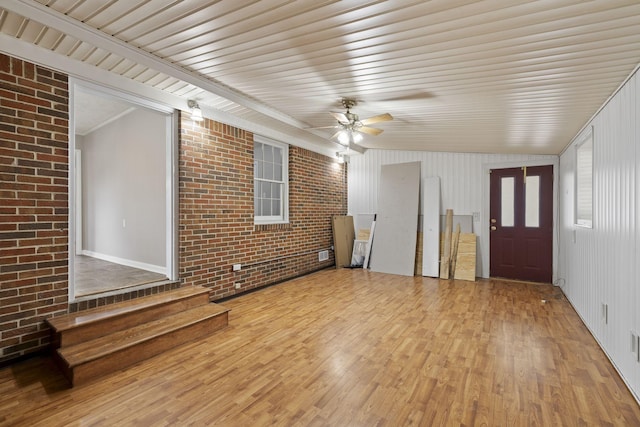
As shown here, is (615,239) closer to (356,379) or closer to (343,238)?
(356,379)

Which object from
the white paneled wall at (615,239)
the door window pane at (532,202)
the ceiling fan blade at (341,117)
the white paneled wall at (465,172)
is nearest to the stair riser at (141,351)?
the ceiling fan blade at (341,117)

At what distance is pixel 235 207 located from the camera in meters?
4.62

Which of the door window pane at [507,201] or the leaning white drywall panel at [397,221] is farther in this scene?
the leaning white drywall panel at [397,221]

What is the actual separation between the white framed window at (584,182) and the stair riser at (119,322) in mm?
4515

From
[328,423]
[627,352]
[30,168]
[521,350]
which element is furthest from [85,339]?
[627,352]

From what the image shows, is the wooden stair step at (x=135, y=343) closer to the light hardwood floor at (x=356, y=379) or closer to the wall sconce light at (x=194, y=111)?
the light hardwood floor at (x=356, y=379)

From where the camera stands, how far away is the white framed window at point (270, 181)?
17.4ft

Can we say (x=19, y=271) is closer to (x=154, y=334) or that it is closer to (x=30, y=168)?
(x=30, y=168)

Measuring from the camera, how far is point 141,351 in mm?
2699

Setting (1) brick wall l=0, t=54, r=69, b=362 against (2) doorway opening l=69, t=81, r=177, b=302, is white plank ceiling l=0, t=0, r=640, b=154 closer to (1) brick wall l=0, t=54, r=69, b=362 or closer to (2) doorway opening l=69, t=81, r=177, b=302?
(1) brick wall l=0, t=54, r=69, b=362

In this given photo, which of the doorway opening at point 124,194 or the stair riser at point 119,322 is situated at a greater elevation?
the doorway opening at point 124,194

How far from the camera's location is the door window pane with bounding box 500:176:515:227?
231 inches

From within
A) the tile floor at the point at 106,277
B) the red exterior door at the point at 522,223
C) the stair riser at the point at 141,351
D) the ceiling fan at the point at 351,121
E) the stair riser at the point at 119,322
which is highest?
the ceiling fan at the point at 351,121

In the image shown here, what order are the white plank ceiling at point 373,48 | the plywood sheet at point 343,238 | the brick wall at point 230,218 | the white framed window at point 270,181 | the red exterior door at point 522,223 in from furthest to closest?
1. the plywood sheet at point 343,238
2. the red exterior door at point 522,223
3. the white framed window at point 270,181
4. the brick wall at point 230,218
5. the white plank ceiling at point 373,48
